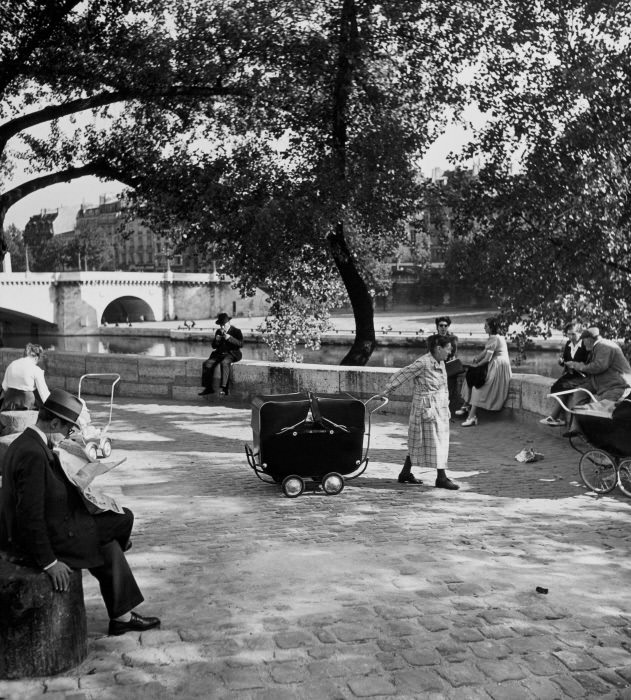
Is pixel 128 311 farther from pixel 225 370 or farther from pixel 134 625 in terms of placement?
pixel 134 625

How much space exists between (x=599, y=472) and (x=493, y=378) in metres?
4.06

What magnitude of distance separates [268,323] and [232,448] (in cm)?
1092

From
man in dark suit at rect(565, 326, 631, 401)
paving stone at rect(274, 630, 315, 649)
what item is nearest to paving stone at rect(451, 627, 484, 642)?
paving stone at rect(274, 630, 315, 649)

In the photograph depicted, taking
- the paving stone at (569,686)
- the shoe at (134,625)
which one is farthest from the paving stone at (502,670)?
the shoe at (134,625)

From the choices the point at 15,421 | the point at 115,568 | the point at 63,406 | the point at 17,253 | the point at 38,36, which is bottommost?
the point at 115,568

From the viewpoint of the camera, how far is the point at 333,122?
15.1m

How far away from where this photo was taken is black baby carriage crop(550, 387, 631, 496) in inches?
300

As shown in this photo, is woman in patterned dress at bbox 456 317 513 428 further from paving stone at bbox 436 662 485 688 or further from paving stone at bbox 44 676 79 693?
paving stone at bbox 44 676 79 693

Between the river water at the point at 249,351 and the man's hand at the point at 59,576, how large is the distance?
28.1 meters

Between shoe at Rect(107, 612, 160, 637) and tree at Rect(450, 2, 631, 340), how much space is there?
8806mm

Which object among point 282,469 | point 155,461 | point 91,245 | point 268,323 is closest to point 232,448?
point 155,461

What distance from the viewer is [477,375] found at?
1219cm

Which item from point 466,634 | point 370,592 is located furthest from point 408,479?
point 466,634

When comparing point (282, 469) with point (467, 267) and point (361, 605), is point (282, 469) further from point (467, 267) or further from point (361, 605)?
point (467, 267)
